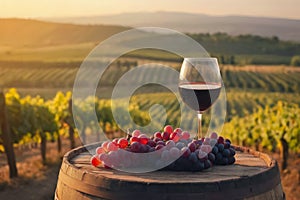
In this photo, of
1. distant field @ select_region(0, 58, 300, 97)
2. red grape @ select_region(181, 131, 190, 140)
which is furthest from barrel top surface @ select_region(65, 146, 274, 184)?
distant field @ select_region(0, 58, 300, 97)

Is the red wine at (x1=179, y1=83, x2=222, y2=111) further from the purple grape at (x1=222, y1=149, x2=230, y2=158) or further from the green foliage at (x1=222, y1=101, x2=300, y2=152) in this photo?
the green foliage at (x1=222, y1=101, x2=300, y2=152)

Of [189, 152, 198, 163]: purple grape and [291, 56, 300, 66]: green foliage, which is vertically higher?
[189, 152, 198, 163]: purple grape

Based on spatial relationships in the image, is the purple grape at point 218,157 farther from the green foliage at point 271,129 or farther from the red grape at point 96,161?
the green foliage at point 271,129

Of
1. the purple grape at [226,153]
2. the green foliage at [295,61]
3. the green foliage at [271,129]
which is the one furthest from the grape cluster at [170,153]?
the green foliage at [295,61]

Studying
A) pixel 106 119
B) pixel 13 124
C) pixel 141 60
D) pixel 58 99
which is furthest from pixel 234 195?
pixel 141 60

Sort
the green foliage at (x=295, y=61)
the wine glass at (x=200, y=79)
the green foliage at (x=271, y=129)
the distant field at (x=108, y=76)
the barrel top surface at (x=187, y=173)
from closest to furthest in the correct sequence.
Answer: the barrel top surface at (x=187, y=173), the wine glass at (x=200, y=79), the green foliage at (x=271, y=129), the distant field at (x=108, y=76), the green foliage at (x=295, y=61)

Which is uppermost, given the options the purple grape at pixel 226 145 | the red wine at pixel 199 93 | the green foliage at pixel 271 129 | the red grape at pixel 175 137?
the red wine at pixel 199 93

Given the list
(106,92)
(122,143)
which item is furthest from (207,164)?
(106,92)

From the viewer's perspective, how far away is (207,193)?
1892mm

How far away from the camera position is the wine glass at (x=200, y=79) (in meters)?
2.51

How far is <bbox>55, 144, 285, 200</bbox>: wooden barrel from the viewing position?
1.88m

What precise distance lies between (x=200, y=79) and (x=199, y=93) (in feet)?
0.33

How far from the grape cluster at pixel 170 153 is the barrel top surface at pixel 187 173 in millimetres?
37

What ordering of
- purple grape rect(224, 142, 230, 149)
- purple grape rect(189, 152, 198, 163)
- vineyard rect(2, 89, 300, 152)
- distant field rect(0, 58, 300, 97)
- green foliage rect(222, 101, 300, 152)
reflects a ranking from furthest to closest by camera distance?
distant field rect(0, 58, 300, 97), vineyard rect(2, 89, 300, 152), green foliage rect(222, 101, 300, 152), purple grape rect(224, 142, 230, 149), purple grape rect(189, 152, 198, 163)
